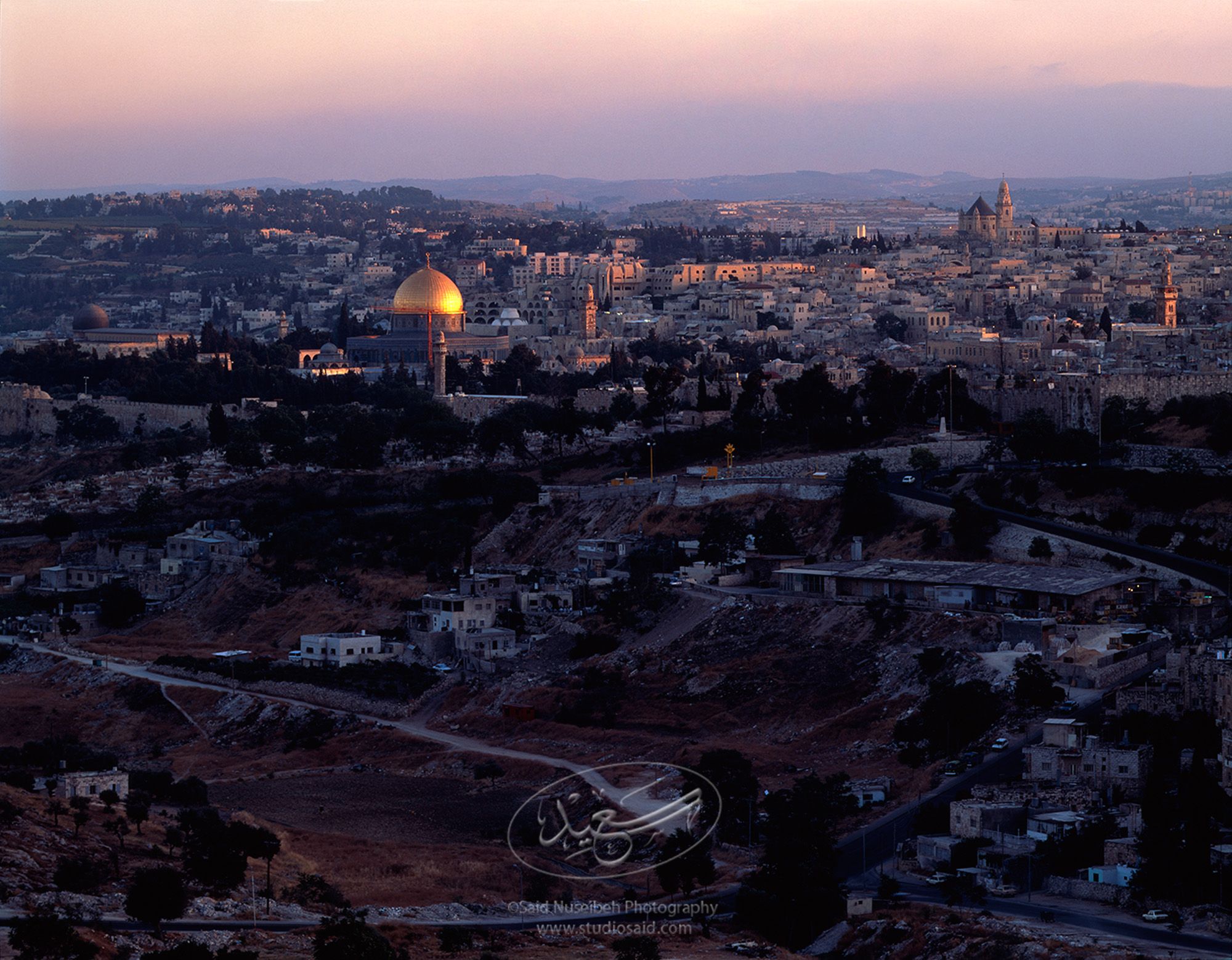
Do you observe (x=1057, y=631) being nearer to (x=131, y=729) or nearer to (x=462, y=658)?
(x=462, y=658)

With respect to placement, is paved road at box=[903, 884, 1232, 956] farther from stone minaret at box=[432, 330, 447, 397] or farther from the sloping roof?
the sloping roof

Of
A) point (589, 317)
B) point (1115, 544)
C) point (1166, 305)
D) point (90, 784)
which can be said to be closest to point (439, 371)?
point (589, 317)

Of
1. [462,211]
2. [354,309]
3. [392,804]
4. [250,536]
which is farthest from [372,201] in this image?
[392,804]

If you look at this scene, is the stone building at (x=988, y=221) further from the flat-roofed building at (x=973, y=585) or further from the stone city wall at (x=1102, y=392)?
the flat-roofed building at (x=973, y=585)

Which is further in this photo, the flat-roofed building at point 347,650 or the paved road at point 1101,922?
the flat-roofed building at point 347,650

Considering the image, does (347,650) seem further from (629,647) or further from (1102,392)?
(1102,392)

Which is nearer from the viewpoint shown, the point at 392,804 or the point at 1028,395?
the point at 392,804

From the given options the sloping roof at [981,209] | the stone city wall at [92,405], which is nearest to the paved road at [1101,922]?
the stone city wall at [92,405]
